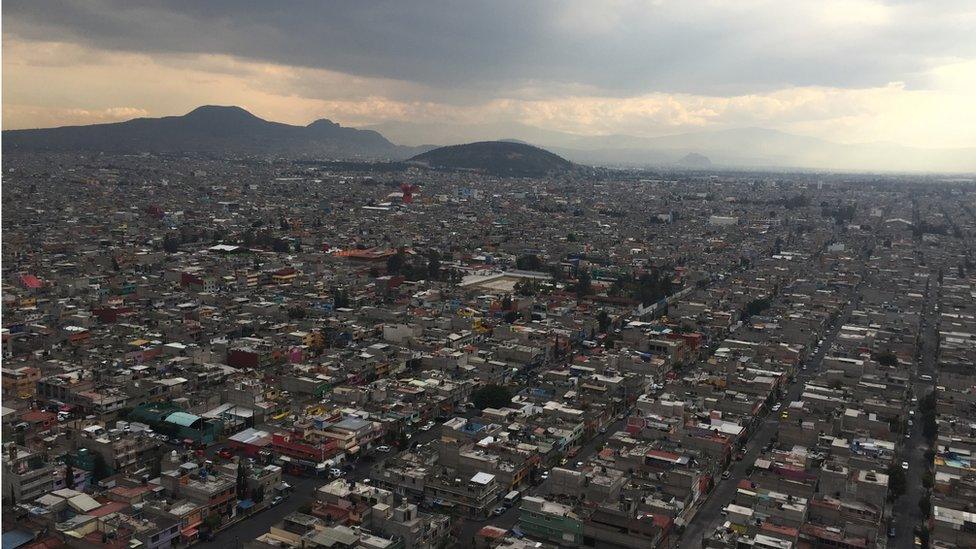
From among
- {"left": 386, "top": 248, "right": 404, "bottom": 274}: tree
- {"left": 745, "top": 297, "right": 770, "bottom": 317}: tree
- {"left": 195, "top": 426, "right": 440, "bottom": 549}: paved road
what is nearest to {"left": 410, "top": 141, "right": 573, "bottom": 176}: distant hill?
{"left": 386, "top": 248, "right": 404, "bottom": 274}: tree

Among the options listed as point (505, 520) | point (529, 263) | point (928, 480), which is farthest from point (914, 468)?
point (529, 263)

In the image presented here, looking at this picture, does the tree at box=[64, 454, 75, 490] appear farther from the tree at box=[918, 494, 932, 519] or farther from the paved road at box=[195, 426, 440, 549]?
the tree at box=[918, 494, 932, 519]

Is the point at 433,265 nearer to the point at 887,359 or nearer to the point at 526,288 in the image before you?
the point at 526,288

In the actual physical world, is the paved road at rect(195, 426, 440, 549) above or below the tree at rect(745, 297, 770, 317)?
below

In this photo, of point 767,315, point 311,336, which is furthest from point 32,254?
point 767,315

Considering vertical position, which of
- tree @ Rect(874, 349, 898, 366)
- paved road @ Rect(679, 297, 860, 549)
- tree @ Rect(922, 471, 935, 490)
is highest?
tree @ Rect(874, 349, 898, 366)

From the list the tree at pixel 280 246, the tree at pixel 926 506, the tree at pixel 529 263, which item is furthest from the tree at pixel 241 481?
the tree at pixel 280 246

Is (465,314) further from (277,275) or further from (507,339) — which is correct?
(277,275)
